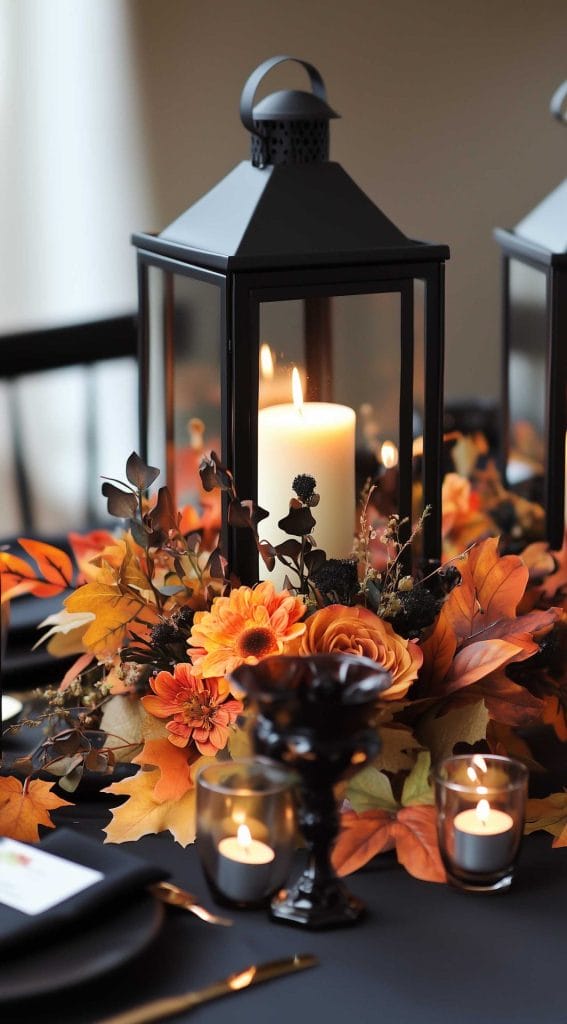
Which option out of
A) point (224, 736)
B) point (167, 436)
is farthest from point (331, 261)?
point (224, 736)

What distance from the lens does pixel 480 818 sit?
883mm

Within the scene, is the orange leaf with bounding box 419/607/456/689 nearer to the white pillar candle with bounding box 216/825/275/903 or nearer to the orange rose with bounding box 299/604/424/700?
the orange rose with bounding box 299/604/424/700

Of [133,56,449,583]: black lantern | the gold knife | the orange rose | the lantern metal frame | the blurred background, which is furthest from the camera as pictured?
the blurred background

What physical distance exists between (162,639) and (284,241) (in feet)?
1.11

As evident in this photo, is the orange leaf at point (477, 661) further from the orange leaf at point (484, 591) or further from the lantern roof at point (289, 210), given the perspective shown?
the lantern roof at point (289, 210)

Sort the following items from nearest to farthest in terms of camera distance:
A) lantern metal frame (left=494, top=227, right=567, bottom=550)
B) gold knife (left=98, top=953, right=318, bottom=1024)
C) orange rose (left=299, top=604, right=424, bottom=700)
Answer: gold knife (left=98, top=953, right=318, bottom=1024)
orange rose (left=299, top=604, right=424, bottom=700)
lantern metal frame (left=494, top=227, right=567, bottom=550)

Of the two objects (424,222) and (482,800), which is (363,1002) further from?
(424,222)

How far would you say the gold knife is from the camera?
0.77 metres

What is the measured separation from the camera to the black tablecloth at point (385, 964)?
30.9 inches

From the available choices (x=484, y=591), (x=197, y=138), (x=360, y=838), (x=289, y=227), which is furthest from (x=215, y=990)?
(x=197, y=138)

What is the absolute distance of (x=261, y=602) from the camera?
1.01 meters

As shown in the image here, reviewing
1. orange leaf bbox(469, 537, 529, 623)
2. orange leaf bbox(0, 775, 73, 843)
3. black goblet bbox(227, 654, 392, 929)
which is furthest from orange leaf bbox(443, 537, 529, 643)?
orange leaf bbox(0, 775, 73, 843)

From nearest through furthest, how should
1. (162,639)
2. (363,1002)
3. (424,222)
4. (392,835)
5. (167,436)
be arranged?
(363,1002) → (392,835) → (162,639) → (167,436) → (424,222)

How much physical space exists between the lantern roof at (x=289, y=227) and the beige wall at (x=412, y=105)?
1.84 metres
